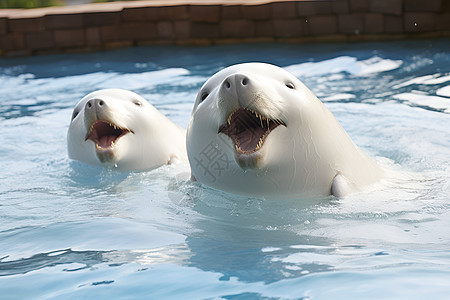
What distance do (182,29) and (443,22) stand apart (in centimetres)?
308

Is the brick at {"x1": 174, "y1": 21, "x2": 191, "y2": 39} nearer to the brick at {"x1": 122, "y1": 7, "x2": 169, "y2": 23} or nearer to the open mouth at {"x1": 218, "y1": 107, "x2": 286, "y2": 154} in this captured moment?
the brick at {"x1": 122, "y1": 7, "x2": 169, "y2": 23}

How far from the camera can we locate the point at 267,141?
311cm

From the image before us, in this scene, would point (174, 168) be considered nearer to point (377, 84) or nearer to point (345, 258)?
point (345, 258)

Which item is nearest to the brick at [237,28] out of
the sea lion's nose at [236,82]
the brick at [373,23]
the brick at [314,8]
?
the brick at [314,8]

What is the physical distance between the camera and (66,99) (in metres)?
7.35

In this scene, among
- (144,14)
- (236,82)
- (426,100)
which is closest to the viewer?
(236,82)

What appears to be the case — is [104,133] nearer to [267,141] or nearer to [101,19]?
[267,141]

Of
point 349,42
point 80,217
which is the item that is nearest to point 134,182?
point 80,217

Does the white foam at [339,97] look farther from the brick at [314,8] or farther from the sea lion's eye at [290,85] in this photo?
the sea lion's eye at [290,85]

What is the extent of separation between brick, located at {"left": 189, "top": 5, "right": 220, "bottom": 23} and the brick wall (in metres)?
0.01

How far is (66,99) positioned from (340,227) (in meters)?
4.79

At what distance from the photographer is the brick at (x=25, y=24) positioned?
9.05 m

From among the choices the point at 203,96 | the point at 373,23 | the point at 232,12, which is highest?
the point at 232,12

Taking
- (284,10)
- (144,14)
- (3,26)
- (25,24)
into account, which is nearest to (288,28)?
(284,10)
